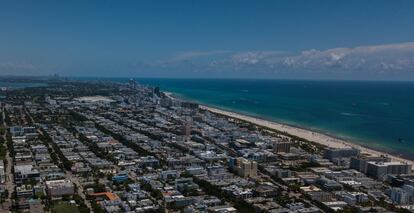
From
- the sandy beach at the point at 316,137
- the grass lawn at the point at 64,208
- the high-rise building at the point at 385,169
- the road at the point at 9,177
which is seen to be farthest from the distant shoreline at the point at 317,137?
the road at the point at 9,177

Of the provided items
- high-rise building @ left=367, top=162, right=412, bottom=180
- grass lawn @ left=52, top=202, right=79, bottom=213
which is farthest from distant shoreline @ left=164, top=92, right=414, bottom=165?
grass lawn @ left=52, top=202, right=79, bottom=213

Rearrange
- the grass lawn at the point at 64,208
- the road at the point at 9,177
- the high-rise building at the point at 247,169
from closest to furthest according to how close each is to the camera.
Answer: the grass lawn at the point at 64,208
the road at the point at 9,177
the high-rise building at the point at 247,169

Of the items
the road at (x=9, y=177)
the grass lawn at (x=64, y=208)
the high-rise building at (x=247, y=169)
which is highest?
the high-rise building at (x=247, y=169)

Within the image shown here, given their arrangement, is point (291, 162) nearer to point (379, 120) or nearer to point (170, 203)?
point (170, 203)

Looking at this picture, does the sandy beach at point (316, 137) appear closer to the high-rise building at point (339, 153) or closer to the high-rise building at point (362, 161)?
the high-rise building at point (362, 161)

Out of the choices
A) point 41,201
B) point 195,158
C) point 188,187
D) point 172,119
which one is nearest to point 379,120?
point 172,119

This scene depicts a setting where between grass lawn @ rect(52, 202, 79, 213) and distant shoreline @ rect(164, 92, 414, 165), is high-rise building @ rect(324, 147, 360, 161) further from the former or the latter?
grass lawn @ rect(52, 202, 79, 213)

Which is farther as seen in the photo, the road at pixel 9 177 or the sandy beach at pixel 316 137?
the sandy beach at pixel 316 137

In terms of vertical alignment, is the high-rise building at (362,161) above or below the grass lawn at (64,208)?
above
